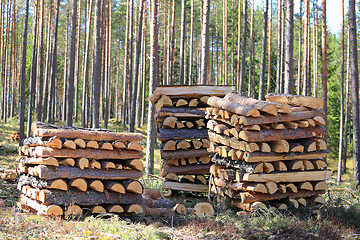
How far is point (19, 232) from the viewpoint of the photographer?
5152 millimetres

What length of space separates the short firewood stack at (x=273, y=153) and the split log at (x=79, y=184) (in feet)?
8.92

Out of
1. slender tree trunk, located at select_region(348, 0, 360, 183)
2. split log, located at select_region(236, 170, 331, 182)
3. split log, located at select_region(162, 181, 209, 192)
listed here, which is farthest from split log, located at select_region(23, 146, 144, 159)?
slender tree trunk, located at select_region(348, 0, 360, 183)

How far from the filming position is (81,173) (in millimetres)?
6523

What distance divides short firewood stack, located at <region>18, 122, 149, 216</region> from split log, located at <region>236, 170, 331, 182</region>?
1.95 metres

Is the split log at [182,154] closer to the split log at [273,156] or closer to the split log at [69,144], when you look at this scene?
the split log at [273,156]

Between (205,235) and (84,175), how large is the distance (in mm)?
2317

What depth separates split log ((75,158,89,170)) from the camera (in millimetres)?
6513

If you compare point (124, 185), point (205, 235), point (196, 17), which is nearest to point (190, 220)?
point (205, 235)

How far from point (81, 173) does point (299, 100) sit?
14.4 ft

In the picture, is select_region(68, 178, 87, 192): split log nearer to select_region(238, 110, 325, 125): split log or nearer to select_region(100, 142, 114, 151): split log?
select_region(100, 142, 114, 151): split log

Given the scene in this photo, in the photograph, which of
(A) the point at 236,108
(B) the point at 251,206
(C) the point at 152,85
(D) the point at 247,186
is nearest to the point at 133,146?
(A) the point at 236,108

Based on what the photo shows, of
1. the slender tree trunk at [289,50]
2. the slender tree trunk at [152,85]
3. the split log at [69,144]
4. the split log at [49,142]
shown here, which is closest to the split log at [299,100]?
the slender tree trunk at [289,50]

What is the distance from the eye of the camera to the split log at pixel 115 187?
670 centimetres

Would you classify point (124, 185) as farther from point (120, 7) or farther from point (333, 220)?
point (120, 7)
